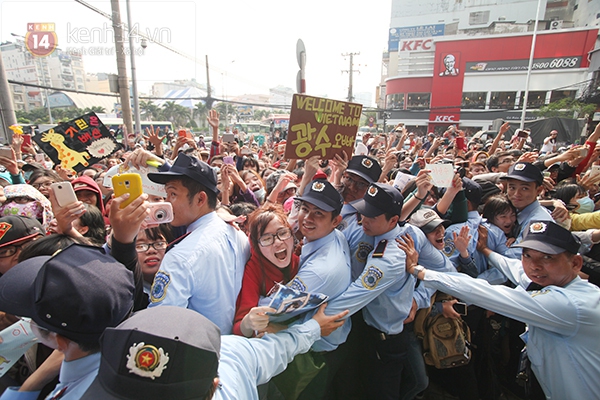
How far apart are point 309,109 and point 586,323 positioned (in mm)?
2631

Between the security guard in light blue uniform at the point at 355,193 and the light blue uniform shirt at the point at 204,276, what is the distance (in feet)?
3.51

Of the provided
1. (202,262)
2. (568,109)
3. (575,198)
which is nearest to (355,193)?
(202,262)

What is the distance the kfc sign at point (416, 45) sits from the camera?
2081 inches

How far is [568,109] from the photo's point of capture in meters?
28.0

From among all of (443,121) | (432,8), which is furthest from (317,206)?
(432,8)

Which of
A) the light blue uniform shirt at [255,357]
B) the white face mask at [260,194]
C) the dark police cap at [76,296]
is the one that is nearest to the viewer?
the dark police cap at [76,296]

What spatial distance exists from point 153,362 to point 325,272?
125cm

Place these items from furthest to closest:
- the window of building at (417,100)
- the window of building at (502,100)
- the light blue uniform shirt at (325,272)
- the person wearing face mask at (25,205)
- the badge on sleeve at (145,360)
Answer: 1. the window of building at (417,100)
2. the window of building at (502,100)
3. the person wearing face mask at (25,205)
4. the light blue uniform shirt at (325,272)
5. the badge on sleeve at (145,360)

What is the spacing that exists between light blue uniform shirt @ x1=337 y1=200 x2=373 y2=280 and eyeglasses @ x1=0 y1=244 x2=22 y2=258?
2.52 metres

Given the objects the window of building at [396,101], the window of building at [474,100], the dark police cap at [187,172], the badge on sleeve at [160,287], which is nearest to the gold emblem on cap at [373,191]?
the dark police cap at [187,172]

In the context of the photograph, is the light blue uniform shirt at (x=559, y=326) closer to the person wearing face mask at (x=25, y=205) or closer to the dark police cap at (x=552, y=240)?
the dark police cap at (x=552, y=240)

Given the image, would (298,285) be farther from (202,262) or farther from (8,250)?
(8,250)

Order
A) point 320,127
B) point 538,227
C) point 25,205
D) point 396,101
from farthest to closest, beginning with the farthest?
point 396,101 → point 320,127 → point 25,205 → point 538,227

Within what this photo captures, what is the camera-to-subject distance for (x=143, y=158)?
2570 millimetres
